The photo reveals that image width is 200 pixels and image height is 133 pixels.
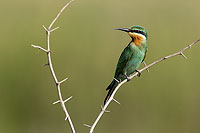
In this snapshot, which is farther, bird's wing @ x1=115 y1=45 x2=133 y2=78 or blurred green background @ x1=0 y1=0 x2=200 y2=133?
blurred green background @ x1=0 y1=0 x2=200 y2=133

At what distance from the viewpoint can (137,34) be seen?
3617mm

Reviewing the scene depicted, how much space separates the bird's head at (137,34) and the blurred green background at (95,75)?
1.22 meters

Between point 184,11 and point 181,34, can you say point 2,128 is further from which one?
point 184,11

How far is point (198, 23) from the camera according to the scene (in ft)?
18.0

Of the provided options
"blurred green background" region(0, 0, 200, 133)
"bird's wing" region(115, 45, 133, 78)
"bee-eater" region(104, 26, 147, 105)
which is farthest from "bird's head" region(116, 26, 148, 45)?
A: "blurred green background" region(0, 0, 200, 133)

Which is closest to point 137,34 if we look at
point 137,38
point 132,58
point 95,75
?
point 137,38

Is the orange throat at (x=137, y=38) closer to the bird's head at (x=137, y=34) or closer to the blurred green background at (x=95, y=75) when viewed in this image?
the bird's head at (x=137, y=34)

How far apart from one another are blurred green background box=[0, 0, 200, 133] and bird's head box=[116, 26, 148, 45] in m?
1.22

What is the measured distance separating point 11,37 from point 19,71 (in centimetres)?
48

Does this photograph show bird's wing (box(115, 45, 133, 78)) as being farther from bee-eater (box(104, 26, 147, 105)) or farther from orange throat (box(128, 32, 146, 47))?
orange throat (box(128, 32, 146, 47))

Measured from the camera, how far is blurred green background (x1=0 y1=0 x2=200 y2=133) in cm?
476

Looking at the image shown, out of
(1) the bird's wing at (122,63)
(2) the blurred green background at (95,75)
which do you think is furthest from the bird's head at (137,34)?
(2) the blurred green background at (95,75)

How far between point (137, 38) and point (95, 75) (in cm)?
134

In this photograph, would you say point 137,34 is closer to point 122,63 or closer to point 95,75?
point 122,63
